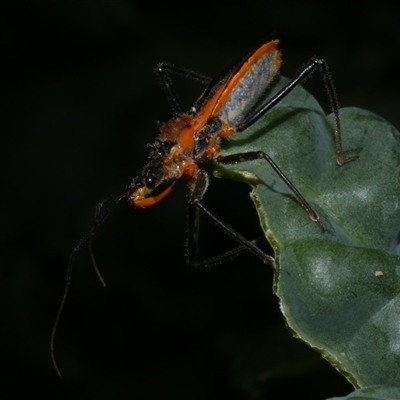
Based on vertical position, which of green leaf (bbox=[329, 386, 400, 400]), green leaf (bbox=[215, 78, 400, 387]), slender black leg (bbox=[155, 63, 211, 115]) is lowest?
green leaf (bbox=[329, 386, 400, 400])

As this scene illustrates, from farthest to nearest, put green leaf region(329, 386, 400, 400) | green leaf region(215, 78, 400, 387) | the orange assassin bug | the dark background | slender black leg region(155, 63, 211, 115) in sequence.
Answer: the dark background, slender black leg region(155, 63, 211, 115), the orange assassin bug, green leaf region(215, 78, 400, 387), green leaf region(329, 386, 400, 400)

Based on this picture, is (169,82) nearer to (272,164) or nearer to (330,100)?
(330,100)

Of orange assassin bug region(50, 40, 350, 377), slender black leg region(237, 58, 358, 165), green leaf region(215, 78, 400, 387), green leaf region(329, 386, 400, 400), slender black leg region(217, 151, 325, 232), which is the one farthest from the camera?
orange assassin bug region(50, 40, 350, 377)

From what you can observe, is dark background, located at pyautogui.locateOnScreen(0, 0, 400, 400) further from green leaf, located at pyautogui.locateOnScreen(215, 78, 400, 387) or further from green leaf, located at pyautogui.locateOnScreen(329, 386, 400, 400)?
green leaf, located at pyautogui.locateOnScreen(329, 386, 400, 400)

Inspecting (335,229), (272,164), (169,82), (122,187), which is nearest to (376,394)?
(335,229)

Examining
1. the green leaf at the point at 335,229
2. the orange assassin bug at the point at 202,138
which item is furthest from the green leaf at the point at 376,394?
the orange assassin bug at the point at 202,138

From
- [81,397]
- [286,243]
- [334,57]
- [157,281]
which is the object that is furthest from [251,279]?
[286,243]

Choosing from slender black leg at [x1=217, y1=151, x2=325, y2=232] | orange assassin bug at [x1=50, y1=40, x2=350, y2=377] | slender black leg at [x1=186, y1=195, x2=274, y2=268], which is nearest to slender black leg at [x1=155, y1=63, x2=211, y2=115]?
orange assassin bug at [x1=50, y1=40, x2=350, y2=377]
